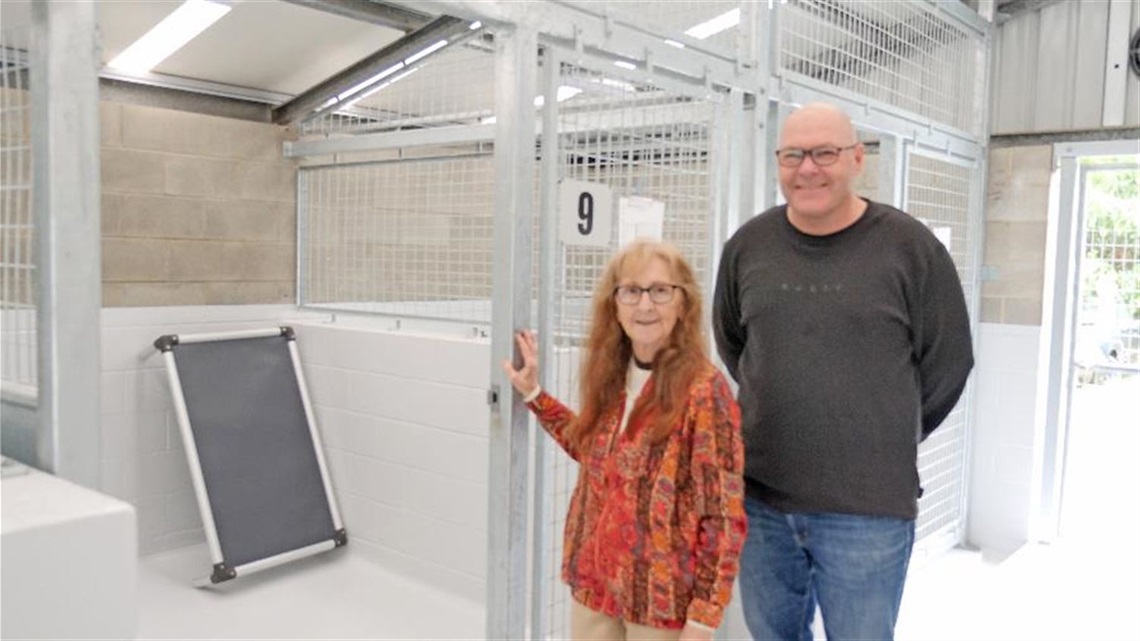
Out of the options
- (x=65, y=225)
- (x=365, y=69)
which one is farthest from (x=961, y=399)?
(x=65, y=225)

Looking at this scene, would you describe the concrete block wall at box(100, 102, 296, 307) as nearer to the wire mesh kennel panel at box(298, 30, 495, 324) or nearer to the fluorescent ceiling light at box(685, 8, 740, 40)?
the wire mesh kennel panel at box(298, 30, 495, 324)

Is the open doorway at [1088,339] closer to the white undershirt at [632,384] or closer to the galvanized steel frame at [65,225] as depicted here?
the white undershirt at [632,384]

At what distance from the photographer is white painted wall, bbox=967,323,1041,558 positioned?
4516 mm

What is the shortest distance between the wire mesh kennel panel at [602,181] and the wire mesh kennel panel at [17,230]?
Result: 1026 mm

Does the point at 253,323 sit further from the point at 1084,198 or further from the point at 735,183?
the point at 1084,198

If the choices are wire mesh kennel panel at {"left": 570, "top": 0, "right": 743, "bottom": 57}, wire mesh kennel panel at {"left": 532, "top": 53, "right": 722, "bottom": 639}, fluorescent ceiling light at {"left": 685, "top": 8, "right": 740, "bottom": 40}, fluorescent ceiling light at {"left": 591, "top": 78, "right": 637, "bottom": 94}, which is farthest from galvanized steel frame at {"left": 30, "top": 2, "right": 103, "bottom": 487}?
fluorescent ceiling light at {"left": 685, "top": 8, "right": 740, "bottom": 40}

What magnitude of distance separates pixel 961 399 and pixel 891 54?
5.99 feet

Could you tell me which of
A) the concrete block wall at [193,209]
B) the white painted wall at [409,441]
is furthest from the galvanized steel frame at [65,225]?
the concrete block wall at [193,209]

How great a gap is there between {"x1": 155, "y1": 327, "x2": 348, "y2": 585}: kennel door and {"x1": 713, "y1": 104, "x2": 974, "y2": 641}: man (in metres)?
2.35

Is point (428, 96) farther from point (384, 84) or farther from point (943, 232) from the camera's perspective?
point (943, 232)

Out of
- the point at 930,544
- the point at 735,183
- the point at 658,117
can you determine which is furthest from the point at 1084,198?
the point at 658,117

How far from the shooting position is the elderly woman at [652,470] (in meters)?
1.74

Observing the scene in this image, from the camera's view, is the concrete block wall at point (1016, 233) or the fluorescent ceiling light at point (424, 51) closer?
the fluorescent ceiling light at point (424, 51)

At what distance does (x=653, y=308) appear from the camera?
5.94ft
